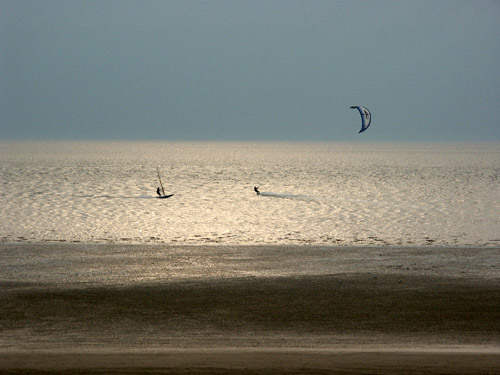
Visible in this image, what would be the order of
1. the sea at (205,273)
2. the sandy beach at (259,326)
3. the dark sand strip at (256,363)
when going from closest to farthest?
the dark sand strip at (256,363), the sandy beach at (259,326), the sea at (205,273)

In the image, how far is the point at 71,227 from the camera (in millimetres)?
29297

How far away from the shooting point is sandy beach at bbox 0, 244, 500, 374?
7.57 metres

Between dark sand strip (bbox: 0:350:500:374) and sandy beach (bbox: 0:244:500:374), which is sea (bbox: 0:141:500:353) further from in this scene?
dark sand strip (bbox: 0:350:500:374)

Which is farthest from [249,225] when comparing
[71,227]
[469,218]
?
[469,218]

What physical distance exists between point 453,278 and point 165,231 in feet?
49.1

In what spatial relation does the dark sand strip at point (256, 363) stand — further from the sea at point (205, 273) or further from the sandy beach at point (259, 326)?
the sea at point (205, 273)

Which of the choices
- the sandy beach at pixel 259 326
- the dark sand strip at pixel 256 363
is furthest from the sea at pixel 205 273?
the dark sand strip at pixel 256 363

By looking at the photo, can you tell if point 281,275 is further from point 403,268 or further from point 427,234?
point 427,234

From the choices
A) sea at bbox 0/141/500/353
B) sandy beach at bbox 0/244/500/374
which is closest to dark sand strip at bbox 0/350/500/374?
sandy beach at bbox 0/244/500/374

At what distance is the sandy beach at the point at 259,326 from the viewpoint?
757 cm

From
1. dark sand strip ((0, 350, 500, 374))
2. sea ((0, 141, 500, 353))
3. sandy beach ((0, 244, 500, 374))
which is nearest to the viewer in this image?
dark sand strip ((0, 350, 500, 374))

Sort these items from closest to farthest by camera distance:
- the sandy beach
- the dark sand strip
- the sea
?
1. the dark sand strip
2. the sandy beach
3. the sea

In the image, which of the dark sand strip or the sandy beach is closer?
the dark sand strip

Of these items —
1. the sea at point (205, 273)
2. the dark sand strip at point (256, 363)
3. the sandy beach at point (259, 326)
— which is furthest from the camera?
the sea at point (205, 273)
